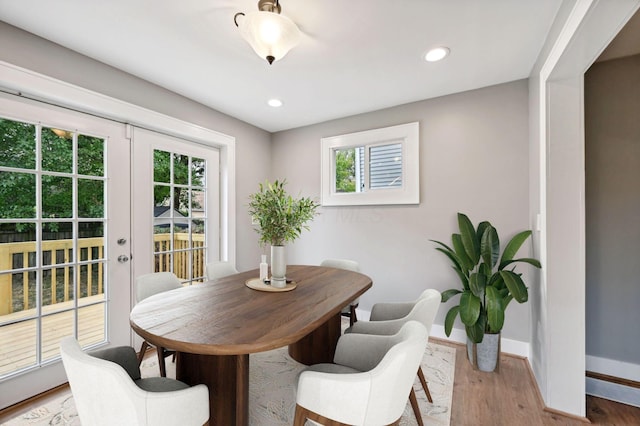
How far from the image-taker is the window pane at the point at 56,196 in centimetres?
206

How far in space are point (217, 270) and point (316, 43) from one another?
6.80 feet

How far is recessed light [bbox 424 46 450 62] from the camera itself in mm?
2086

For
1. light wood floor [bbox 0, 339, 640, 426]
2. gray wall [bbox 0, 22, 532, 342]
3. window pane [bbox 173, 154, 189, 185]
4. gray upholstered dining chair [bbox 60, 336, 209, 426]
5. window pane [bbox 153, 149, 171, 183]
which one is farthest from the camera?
window pane [bbox 173, 154, 189, 185]

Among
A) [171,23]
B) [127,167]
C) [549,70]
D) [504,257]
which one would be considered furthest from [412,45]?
[127,167]

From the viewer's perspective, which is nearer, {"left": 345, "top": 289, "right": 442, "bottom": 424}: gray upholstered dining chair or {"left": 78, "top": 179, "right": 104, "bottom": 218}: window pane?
{"left": 345, "top": 289, "right": 442, "bottom": 424}: gray upholstered dining chair

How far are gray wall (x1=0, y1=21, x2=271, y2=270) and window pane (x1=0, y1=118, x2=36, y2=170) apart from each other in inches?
15.9

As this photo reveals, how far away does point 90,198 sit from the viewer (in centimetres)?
230

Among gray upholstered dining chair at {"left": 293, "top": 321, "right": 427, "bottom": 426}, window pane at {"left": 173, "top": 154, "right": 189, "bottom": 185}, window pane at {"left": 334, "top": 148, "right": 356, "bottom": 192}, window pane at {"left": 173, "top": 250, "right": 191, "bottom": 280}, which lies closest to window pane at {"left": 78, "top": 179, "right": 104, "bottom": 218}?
A: window pane at {"left": 173, "top": 154, "right": 189, "bottom": 185}

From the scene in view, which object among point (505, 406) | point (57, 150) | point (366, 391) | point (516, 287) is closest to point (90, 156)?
point (57, 150)

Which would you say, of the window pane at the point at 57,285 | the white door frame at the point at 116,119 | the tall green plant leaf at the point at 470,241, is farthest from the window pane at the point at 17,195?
the tall green plant leaf at the point at 470,241

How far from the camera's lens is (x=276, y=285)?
1.89 meters

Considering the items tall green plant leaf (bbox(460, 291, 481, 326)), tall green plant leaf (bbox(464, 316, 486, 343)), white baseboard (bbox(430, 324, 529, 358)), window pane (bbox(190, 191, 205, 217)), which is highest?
window pane (bbox(190, 191, 205, 217))

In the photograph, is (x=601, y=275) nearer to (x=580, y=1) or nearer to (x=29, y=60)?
(x=580, y=1)

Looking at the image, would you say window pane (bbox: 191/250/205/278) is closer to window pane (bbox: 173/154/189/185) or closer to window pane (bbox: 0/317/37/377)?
window pane (bbox: 173/154/189/185)
